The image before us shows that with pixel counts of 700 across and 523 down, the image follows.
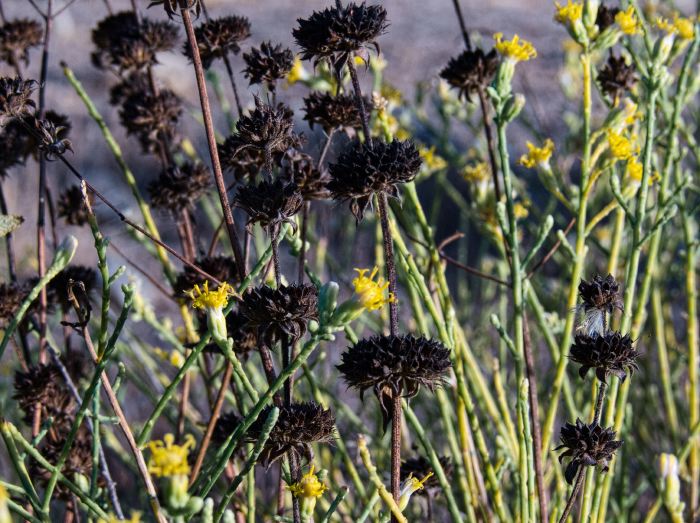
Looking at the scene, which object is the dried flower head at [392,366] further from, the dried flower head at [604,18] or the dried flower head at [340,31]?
the dried flower head at [604,18]

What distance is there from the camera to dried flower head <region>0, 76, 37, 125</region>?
2.29 feet

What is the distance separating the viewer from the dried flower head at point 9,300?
2.73 ft

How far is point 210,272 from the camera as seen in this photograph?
0.85m

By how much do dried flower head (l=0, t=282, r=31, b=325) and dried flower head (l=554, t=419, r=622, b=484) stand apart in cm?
54

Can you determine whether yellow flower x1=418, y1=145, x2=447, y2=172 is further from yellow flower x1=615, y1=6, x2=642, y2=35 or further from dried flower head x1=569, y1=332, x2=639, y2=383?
dried flower head x1=569, y1=332, x2=639, y2=383

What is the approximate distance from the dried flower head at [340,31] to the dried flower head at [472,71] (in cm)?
23

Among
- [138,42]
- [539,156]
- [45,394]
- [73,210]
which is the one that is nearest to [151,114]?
[138,42]

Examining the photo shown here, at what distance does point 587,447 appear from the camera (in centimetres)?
68

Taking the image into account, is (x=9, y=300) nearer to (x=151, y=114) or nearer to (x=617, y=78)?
(x=151, y=114)

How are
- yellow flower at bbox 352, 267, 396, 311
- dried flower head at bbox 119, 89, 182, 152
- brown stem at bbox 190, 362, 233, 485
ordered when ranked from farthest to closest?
1. dried flower head at bbox 119, 89, 182, 152
2. brown stem at bbox 190, 362, 233, 485
3. yellow flower at bbox 352, 267, 396, 311

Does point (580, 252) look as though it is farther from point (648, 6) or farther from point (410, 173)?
point (648, 6)

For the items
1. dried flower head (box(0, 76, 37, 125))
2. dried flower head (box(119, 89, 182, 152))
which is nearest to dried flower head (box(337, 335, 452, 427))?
dried flower head (box(0, 76, 37, 125))

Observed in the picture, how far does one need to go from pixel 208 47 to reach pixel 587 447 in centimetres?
53

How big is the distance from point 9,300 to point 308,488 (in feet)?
1.31
